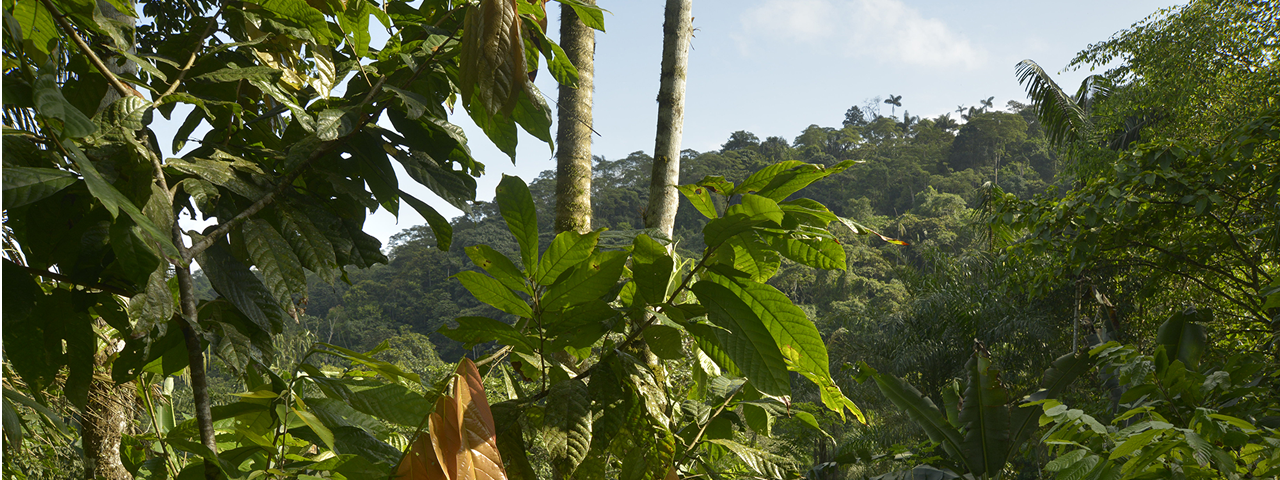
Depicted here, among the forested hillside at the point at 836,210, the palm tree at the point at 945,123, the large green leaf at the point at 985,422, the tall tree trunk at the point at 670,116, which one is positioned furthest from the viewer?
the palm tree at the point at 945,123

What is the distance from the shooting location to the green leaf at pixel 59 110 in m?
0.38

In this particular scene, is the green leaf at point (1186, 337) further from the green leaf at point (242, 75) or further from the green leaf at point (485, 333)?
the green leaf at point (242, 75)

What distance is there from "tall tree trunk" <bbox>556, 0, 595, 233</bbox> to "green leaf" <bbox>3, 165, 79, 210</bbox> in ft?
2.32

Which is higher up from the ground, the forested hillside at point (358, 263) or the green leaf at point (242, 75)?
the green leaf at point (242, 75)

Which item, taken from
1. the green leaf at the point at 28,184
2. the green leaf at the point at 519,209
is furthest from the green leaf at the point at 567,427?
the green leaf at the point at 28,184

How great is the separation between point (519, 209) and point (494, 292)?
74 millimetres

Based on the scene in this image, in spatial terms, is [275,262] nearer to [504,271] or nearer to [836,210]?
[504,271]

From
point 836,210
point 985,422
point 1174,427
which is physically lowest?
point 985,422

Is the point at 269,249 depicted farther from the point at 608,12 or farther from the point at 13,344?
the point at 608,12

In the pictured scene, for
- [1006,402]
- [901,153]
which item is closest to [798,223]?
[1006,402]

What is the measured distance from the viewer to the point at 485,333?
561mm

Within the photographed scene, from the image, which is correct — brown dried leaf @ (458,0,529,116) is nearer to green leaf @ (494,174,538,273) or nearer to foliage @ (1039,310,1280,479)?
green leaf @ (494,174,538,273)

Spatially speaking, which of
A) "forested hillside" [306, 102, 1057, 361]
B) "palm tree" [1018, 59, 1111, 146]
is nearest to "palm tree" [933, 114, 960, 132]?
"forested hillside" [306, 102, 1057, 361]

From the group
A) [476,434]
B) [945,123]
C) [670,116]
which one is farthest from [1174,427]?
[945,123]
